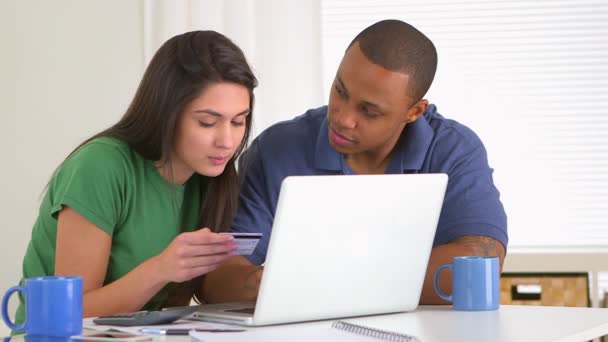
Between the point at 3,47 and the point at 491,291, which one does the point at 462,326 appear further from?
the point at 3,47

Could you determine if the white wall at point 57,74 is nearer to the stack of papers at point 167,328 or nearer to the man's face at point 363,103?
the man's face at point 363,103

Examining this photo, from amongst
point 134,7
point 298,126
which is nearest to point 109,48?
point 134,7

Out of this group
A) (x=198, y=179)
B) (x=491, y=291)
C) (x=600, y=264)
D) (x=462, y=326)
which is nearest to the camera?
(x=462, y=326)

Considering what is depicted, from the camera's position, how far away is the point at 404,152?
86.4 inches

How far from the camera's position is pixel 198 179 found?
2070 mm

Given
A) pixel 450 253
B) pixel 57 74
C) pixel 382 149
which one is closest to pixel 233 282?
pixel 450 253

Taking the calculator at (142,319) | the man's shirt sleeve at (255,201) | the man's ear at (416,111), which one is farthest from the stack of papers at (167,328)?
the man's ear at (416,111)

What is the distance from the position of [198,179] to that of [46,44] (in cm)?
186

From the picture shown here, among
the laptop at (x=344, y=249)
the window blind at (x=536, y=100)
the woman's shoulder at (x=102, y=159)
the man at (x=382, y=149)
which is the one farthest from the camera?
the window blind at (x=536, y=100)

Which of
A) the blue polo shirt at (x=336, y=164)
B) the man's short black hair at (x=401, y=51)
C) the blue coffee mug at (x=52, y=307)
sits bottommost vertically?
the blue coffee mug at (x=52, y=307)

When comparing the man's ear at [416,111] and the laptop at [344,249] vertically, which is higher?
the man's ear at [416,111]

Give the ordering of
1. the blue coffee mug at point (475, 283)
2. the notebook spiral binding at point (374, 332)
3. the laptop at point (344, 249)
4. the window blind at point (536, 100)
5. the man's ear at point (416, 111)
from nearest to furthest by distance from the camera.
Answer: the notebook spiral binding at point (374, 332) < the laptop at point (344, 249) < the blue coffee mug at point (475, 283) < the man's ear at point (416, 111) < the window blind at point (536, 100)

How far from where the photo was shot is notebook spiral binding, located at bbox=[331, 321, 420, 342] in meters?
1.35

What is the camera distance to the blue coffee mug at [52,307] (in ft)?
4.56
